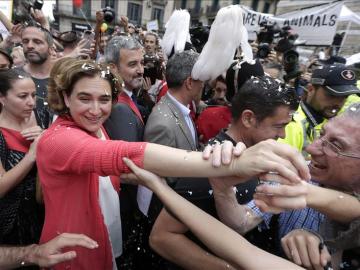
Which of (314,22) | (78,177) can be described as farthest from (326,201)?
(314,22)

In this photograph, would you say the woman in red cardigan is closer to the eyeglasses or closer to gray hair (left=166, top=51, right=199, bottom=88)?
the eyeglasses

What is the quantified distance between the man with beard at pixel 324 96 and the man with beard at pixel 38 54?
291cm

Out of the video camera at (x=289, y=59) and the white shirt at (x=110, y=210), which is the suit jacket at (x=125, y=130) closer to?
the white shirt at (x=110, y=210)

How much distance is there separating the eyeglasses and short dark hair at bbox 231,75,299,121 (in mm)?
559

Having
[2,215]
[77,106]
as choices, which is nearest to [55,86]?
[77,106]

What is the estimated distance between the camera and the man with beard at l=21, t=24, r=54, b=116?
11.2ft

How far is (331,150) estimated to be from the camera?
4.05 ft

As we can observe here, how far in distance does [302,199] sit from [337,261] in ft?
1.28

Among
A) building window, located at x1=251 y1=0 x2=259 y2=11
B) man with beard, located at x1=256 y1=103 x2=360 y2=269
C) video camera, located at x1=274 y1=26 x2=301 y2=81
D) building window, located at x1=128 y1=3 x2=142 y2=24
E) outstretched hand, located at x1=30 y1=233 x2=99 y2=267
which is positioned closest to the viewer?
man with beard, located at x1=256 y1=103 x2=360 y2=269

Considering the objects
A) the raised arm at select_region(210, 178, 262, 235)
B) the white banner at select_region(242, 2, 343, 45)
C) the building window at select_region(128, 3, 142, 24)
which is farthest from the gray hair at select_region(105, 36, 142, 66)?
the building window at select_region(128, 3, 142, 24)

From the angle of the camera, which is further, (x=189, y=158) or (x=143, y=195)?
(x=143, y=195)

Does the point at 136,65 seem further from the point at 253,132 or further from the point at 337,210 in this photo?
the point at 337,210

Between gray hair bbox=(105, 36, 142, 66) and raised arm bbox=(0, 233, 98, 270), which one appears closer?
raised arm bbox=(0, 233, 98, 270)

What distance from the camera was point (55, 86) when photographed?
159cm
